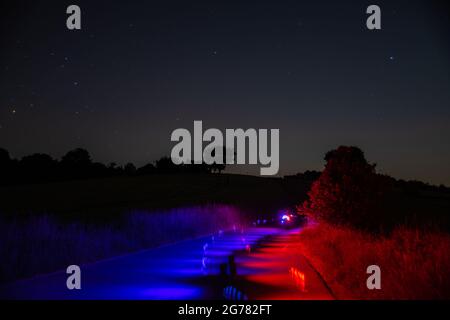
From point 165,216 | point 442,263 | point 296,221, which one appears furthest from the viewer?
point 296,221

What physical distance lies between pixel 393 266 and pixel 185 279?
180 inches

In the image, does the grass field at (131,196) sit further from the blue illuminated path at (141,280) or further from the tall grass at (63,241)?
the blue illuminated path at (141,280)

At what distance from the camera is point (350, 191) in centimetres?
2511

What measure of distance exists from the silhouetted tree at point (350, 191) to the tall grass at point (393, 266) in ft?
18.3

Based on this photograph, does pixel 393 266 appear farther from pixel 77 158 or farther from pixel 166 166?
pixel 166 166

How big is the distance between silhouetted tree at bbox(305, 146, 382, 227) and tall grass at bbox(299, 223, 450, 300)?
18.3ft

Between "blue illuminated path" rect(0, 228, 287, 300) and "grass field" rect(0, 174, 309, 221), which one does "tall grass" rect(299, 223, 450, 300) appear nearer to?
"blue illuminated path" rect(0, 228, 287, 300)

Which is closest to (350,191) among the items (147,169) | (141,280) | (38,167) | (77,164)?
(141,280)

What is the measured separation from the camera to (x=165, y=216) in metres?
30.5

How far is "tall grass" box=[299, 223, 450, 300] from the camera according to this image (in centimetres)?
1065
